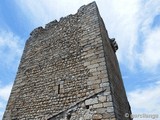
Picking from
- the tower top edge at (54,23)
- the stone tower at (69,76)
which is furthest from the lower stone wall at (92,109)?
the tower top edge at (54,23)

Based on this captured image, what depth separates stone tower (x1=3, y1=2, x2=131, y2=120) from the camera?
430 centimetres

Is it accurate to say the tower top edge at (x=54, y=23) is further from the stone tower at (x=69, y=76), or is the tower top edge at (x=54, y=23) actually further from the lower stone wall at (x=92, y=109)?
the lower stone wall at (x=92, y=109)

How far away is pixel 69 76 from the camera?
17.0 feet

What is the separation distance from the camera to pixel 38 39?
7.32 meters

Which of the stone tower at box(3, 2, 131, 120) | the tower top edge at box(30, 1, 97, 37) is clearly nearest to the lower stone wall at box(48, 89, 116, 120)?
the stone tower at box(3, 2, 131, 120)

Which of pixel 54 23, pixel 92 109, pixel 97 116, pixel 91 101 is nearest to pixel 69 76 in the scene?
pixel 91 101

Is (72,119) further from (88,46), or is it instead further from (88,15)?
(88,15)

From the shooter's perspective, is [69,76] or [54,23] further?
[54,23]

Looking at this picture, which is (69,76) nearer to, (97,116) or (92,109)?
(92,109)

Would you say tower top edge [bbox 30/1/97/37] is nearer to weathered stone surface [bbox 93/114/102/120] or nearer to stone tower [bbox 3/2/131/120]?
stone tower [bbox 3/2/131/120]

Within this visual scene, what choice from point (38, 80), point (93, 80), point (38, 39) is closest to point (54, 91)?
point (38, 80)

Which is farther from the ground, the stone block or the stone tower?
the stone tower

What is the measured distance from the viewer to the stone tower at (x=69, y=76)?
4305 mm

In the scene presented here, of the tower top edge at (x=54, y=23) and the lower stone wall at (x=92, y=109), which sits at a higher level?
the tower top edge at (x=54, y=23)
